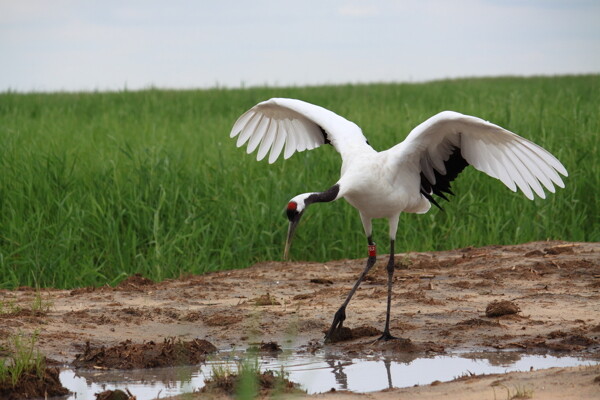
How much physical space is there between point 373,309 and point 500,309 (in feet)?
3.21

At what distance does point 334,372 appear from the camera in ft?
16.3

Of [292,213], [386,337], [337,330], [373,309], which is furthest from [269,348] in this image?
[373,309]

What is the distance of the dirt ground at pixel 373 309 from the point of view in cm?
544

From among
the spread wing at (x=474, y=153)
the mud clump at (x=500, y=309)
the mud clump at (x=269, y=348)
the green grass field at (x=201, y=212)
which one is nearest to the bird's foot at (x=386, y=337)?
the mud clump at (x=269, y=348)

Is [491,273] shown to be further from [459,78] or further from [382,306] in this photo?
[459,78]

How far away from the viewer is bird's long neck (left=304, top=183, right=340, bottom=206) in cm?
529

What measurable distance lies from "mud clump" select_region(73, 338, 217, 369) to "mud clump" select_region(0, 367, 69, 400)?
1.66ft

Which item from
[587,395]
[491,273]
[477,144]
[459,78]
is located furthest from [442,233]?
[459,78]

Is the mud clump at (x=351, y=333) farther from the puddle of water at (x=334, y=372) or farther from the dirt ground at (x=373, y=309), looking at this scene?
the puddle of water at (x=334, y=372)

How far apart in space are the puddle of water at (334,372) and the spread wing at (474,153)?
1.12 metres

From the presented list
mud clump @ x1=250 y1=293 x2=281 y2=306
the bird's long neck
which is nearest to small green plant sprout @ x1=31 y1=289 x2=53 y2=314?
mud clump @ x1=250 y1=293 x2=281 y2=306

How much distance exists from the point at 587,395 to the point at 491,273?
3459mm

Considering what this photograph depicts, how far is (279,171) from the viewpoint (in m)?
9.92

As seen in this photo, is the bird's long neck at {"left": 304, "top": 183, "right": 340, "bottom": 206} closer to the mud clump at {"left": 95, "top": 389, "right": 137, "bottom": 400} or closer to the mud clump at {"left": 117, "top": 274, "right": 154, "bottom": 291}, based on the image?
the mud clump at {"left": 95, "top": 389, "right": 137, "bottom": 400}
